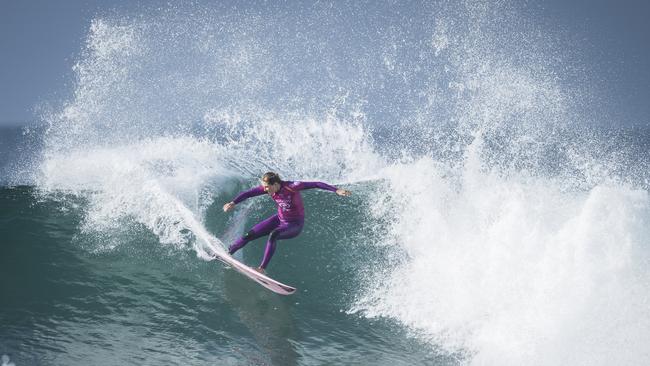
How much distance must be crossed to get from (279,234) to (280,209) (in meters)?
0.34

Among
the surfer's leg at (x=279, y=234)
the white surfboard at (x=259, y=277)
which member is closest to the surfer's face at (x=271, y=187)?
the surfer's leg at (x=279, y=234)

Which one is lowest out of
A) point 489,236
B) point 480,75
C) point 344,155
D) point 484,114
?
point 489,236

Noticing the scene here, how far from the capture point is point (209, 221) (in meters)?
8.25

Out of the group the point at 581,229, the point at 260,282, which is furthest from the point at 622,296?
the point at 260,282

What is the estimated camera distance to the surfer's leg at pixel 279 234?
21.0ft

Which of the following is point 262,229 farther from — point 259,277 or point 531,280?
point 531,280

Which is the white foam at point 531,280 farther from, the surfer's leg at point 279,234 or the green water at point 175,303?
the surfer's leg at point 279,234

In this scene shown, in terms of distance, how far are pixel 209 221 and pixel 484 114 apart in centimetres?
658

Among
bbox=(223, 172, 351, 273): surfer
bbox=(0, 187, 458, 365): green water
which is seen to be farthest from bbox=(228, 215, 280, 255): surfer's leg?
bbox=(0, 187, 458, 365): green water

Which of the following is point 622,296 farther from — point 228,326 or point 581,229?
point 228,326

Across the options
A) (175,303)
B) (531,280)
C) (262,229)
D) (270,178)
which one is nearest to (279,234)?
(262,229)

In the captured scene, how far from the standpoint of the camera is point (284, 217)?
6.57 meters

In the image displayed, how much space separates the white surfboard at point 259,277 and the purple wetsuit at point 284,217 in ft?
0.58

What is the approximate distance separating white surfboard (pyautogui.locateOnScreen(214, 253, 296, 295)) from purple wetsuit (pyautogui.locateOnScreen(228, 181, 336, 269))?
0.18 m
